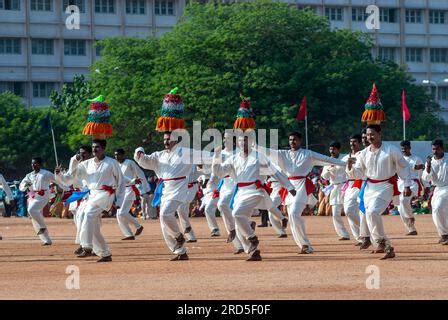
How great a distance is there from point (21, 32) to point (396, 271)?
2668 inches

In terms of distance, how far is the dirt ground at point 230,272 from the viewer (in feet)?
47.0

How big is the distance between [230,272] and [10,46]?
67.0 meters

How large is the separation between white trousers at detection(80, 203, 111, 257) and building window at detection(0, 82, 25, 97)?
62838 millimetres

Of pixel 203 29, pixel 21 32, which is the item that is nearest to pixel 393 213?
pixel 203 29

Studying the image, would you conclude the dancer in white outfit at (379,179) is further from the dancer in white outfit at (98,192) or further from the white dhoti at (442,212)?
the dancer in white outfit at (98,192)

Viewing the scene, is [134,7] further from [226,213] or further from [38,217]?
[226,213]

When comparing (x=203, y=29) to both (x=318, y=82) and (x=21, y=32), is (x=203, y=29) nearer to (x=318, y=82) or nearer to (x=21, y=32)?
(x=318, y=82)

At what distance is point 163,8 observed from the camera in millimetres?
86125

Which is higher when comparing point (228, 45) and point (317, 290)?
point (228, 45)

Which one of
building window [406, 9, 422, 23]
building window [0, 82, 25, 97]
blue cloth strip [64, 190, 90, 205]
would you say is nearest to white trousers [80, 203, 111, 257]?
blue cloth strip [64, 190, 90, 205]

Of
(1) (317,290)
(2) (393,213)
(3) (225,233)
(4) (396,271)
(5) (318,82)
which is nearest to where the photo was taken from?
(1) (317,290)

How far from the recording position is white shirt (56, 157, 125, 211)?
19.9 metres

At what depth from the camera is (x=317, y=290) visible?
47.6ft

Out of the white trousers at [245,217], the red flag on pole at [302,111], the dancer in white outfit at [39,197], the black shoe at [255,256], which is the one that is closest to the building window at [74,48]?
the red flag on pole at [302,111]
